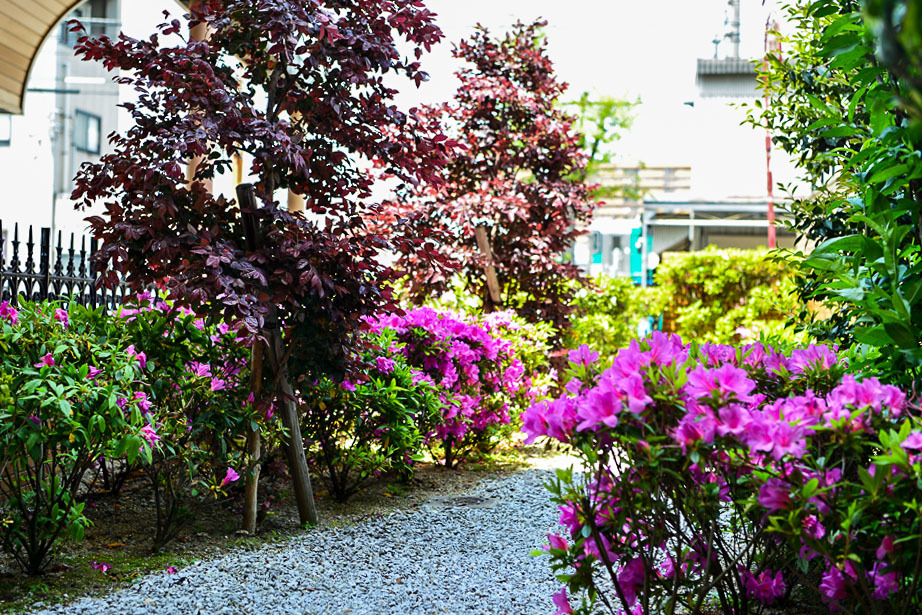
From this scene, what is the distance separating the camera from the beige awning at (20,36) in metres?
7.45

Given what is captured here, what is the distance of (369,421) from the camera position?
4766 millimetres

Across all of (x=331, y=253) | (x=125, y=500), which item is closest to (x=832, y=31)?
(x=331, y=253)

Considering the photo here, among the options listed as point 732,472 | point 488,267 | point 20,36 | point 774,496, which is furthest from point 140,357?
point 20,36

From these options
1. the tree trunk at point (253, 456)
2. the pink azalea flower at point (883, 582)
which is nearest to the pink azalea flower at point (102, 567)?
the tree trunk at point (253, 456)

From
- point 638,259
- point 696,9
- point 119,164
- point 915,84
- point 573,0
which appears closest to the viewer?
point 915,84

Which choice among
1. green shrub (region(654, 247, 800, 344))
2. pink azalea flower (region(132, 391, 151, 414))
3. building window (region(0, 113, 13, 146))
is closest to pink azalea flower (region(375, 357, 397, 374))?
pink azalea flower (region(132, 391, 151, 414))

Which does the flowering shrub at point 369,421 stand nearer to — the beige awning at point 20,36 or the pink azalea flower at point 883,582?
the pink azalea flower at point 883,582

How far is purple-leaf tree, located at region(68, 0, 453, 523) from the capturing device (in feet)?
11.3

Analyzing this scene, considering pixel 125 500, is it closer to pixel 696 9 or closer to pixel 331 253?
pixel 331 253

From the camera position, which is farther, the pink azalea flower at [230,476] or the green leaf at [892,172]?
the pink azalea flower at [230,476]

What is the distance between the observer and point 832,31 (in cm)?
220

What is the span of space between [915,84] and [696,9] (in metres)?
20.7

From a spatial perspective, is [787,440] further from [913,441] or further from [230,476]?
[230,476]

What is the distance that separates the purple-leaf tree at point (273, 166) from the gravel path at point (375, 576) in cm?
55
